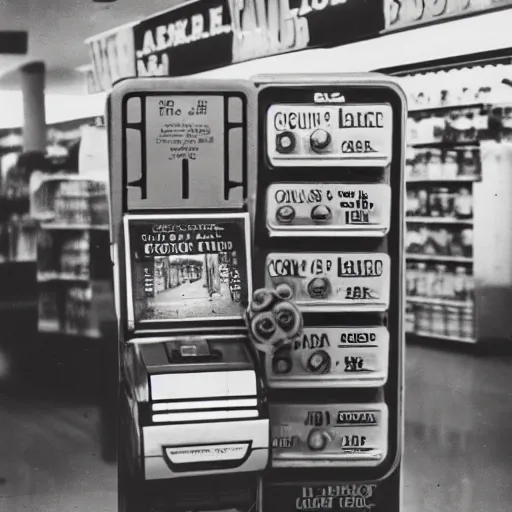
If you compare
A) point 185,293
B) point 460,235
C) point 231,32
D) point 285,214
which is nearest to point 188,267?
point 185,293

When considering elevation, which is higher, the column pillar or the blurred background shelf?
the column pillar

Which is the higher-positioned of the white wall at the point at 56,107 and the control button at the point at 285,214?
the white wall at the point at 56,107

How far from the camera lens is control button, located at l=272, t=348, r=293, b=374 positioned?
2.97m

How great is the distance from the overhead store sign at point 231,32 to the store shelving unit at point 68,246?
1.68 ft

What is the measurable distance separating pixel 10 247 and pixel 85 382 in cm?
59

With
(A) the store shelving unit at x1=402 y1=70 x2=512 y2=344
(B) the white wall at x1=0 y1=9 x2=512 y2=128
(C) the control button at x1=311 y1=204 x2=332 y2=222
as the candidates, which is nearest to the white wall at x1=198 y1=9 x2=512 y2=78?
(B) the white wall at x1=0 y1=9 x2=512 y2=128

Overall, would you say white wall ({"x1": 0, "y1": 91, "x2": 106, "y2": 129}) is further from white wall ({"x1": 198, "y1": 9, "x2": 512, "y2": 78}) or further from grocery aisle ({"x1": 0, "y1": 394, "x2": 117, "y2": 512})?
grocery aisle ({"x1": 0, "y1": 394, "x2": 117, "y2": 512})

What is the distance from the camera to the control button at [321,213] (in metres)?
2.90

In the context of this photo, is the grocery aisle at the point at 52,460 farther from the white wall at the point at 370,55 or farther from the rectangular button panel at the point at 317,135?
the rectangular button panel at the point at 317,135

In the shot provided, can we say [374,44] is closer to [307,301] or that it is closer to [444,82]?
Result: [444,82]

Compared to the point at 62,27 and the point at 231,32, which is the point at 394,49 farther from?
the point at 62,27

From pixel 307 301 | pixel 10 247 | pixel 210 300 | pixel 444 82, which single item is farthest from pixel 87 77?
pixel 444 82

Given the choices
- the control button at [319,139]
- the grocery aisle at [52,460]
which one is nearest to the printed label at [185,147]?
the control button at [319,139]

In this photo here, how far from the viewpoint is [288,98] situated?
9.48 ft
